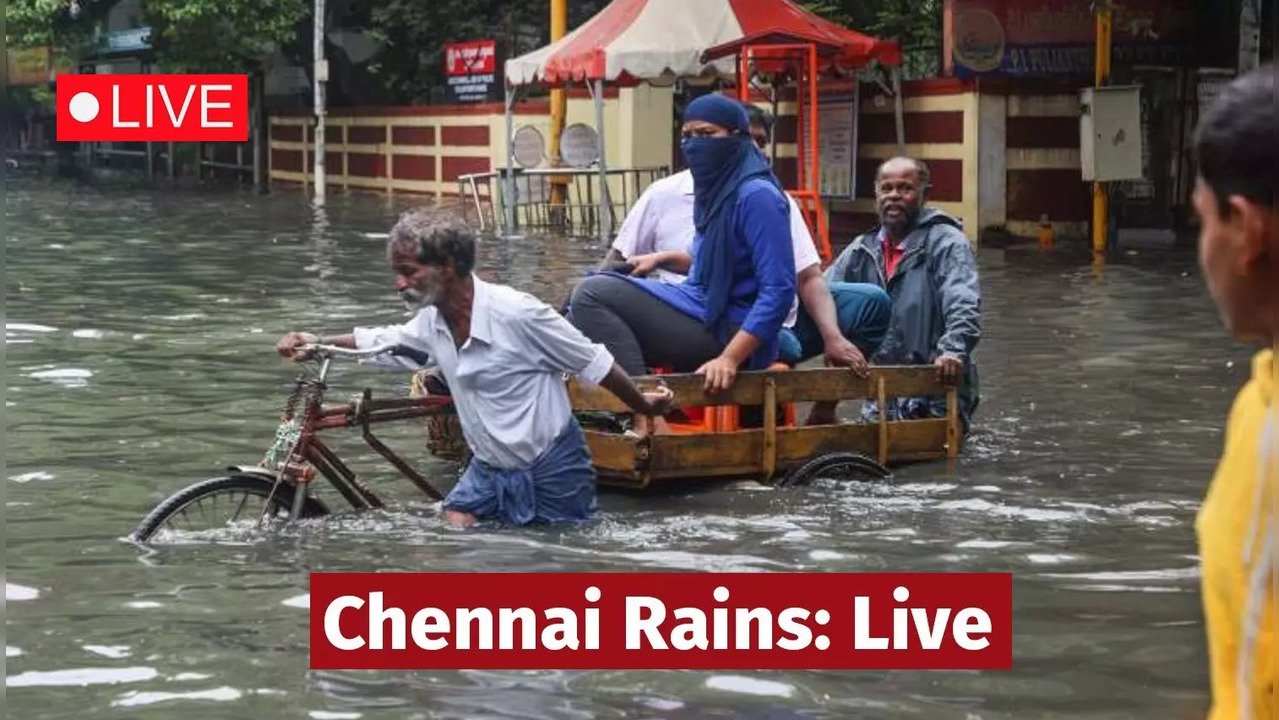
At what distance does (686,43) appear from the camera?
22.0 m

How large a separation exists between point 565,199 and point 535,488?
2201 centimetres

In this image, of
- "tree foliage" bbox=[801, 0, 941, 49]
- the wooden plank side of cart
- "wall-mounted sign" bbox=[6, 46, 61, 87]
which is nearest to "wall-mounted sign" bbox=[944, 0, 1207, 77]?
"tree foliage" bbox=[801, 0, 941, 49]

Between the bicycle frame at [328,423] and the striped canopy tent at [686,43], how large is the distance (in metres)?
13.0

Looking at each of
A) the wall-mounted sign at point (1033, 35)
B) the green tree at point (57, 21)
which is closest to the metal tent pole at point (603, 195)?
the wall-mounted sign at point (1033, 35)

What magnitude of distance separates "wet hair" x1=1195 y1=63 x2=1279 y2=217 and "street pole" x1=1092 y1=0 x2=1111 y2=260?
19.4m

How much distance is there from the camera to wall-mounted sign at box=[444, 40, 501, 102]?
1484 inches

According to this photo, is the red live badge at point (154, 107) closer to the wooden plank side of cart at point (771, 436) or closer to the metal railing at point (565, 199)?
the metal railing at point (565, 199)

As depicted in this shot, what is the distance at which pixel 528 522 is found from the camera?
7891 millimetres

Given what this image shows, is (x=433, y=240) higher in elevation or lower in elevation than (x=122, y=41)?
lower

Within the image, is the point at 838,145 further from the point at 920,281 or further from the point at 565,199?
the point at 920,281

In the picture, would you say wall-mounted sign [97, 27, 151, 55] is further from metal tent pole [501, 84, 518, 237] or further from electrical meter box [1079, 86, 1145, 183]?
electrical meter box [1079, 86, 1145, 183]

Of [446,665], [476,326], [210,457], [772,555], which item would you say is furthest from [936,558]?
[210,457]

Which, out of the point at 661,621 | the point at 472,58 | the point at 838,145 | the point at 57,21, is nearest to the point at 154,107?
the point at 57,21

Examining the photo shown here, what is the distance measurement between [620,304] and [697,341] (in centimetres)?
36
